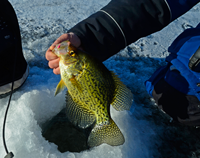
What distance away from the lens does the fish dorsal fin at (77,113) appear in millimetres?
1276

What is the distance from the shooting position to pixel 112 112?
75.5 inches

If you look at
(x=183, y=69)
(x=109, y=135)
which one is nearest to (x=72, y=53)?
(x=109, y=135)

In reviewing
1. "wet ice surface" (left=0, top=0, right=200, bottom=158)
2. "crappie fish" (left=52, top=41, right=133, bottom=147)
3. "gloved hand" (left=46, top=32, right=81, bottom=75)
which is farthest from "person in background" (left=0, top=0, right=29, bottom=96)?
"crappie fish" (left=52, top=41, right=133, bottom=147)

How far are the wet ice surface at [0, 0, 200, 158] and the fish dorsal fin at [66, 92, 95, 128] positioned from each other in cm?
42

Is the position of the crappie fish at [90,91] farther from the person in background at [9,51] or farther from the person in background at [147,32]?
the person in background at [9,51]

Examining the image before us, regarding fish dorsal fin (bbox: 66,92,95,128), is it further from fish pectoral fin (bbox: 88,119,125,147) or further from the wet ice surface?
the wet ice surface

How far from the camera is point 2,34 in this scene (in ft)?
5.90

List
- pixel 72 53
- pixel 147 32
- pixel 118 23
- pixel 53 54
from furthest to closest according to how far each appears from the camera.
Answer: pixel 147 32 → pixel 118 23 → pixel 53 54 → pixel 72 53

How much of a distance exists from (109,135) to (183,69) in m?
1.21

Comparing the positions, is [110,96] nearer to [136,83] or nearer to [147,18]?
[147,18]

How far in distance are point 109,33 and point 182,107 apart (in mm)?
1278

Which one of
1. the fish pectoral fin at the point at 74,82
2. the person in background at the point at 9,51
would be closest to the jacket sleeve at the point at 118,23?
the fish pectoral fin at the point at 74,82

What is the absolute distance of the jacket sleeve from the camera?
1.63m

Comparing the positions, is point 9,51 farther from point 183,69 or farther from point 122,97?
point 183,69
